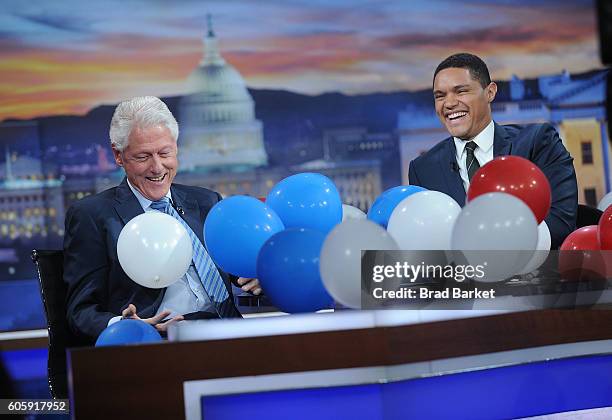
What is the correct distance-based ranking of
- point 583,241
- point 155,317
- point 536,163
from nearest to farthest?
point 155,317
point 583,241
point 536,163

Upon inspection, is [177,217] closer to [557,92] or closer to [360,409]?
[360,409]

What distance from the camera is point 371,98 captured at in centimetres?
568

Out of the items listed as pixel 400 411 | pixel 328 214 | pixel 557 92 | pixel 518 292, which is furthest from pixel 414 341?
pixel 557 92

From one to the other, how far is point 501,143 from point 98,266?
1.54 meters

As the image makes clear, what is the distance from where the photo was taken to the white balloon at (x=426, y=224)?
7.51 ft

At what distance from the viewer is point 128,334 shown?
6.81ft

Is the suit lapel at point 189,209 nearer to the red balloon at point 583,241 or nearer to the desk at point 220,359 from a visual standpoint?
the desk at point 220,359

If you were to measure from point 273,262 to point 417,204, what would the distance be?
16.5 inches

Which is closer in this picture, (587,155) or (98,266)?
(98,266)

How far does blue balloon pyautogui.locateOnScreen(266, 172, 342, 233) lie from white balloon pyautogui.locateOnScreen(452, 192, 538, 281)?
0.66 m

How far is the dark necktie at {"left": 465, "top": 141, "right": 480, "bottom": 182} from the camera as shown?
10.5 ft

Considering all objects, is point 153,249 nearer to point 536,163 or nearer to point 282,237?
point 282,237

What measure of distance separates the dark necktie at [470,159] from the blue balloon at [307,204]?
0.67 metres

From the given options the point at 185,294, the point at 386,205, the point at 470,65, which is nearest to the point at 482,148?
the point at 470,65
